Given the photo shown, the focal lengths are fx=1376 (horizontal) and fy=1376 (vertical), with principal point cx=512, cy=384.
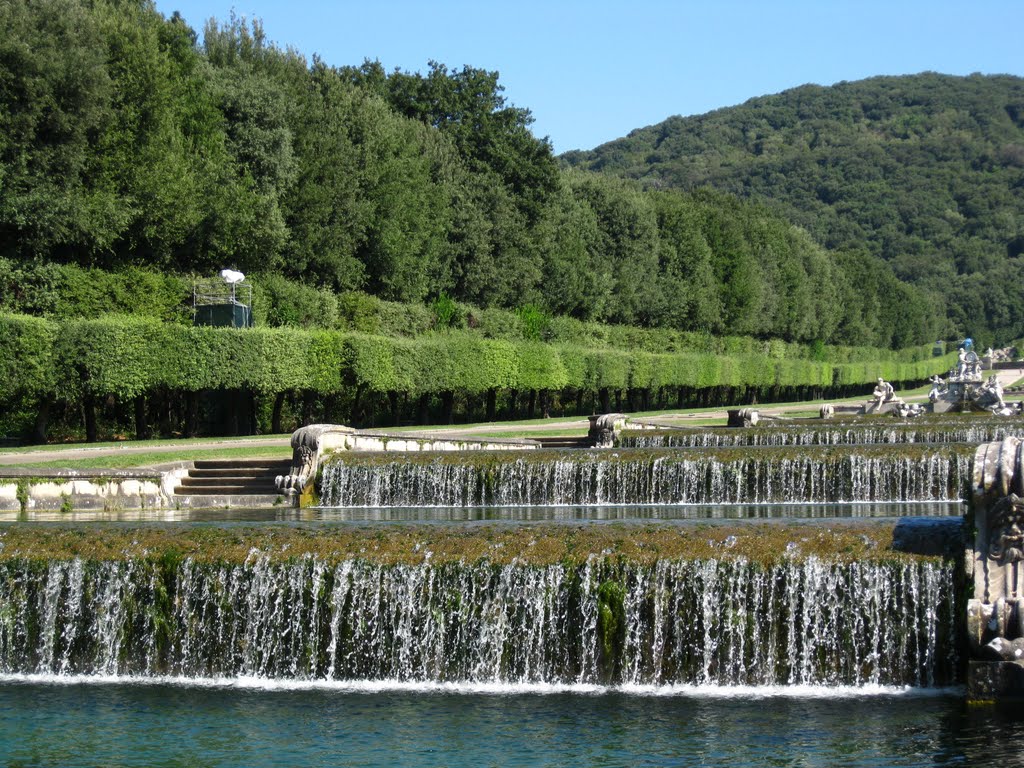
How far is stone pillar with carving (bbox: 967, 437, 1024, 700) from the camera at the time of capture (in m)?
12.4

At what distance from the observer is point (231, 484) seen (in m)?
26.7

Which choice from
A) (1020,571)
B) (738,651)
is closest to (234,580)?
(738,651)

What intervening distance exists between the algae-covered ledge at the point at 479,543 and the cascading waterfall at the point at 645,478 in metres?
9.40

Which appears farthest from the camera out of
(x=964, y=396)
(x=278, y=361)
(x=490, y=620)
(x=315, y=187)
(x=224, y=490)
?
(x=315, y=187)

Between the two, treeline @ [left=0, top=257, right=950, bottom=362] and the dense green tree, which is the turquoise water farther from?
the dense green tree

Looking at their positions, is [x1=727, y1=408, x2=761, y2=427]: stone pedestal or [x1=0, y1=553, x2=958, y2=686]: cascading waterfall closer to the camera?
[x1=0, y1=553, x2=958, y2=686]: cascading waterfall

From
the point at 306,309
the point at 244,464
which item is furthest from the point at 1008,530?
the point at 306,309

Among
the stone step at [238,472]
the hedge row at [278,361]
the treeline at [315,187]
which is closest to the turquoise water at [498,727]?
the stone step at [238,472]

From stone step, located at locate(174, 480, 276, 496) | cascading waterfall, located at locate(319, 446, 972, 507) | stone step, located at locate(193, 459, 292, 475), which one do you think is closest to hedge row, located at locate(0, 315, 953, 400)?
stone step, located at locate(193, 459, 292, 475)

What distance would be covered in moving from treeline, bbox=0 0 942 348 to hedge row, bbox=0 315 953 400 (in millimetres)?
4322

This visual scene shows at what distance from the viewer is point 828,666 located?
13.9 metres

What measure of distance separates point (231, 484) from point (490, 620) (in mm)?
13069

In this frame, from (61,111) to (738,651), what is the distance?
1232 inches

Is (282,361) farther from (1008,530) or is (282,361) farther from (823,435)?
(1008,530)
